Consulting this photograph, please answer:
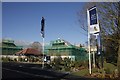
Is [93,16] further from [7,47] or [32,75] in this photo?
[7,47]

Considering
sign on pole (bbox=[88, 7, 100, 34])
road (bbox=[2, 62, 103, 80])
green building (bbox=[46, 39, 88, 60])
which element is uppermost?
sign on pole (bbox=[88, 7, 100, 34])

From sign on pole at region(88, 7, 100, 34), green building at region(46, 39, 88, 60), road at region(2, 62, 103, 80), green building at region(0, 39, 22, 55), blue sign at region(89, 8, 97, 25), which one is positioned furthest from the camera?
green building at region(0, 39, 22, 55)

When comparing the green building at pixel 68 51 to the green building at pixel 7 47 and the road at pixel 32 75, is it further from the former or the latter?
the road at pixel 32 75

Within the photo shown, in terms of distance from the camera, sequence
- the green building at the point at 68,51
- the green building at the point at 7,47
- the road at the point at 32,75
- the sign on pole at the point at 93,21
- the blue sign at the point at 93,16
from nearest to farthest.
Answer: the road at the point at 32,75 → the sign on pole at the point at 93,21 → the blue sign at the point at 93,16 → the green building at the point at 68,51 → the green building at the point at 7,47

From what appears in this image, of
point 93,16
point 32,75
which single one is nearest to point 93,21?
point 93,16

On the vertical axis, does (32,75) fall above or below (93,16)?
below

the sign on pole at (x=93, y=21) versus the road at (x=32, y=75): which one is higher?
the sign on pole at (x=93, y=21)

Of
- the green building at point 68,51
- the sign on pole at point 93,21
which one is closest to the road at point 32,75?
the sign on pole at point 93,21

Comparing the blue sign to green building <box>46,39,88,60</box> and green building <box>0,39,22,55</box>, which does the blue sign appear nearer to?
green building <box>46,39,88,60</box>

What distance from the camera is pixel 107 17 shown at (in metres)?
27.7

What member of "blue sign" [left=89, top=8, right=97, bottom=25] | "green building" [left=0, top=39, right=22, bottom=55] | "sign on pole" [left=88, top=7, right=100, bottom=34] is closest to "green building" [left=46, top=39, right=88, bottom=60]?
"green building" [left=0, top=39, right=22, bottom=55]

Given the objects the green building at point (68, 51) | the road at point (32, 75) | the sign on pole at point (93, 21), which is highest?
the sign on pole at point (93, 21)

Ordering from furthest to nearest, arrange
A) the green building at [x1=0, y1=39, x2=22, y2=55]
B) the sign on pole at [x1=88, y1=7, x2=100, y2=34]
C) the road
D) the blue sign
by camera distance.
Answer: the green building at [x1=0, y1=39, x2=22, y2=55]
the blue sign
the sign on pole at [x1=88, y1=7, x2=100, y2=34]
the road

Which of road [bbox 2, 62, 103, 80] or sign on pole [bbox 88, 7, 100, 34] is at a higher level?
sign on pole [bbox 88, 7, 100, 34]
